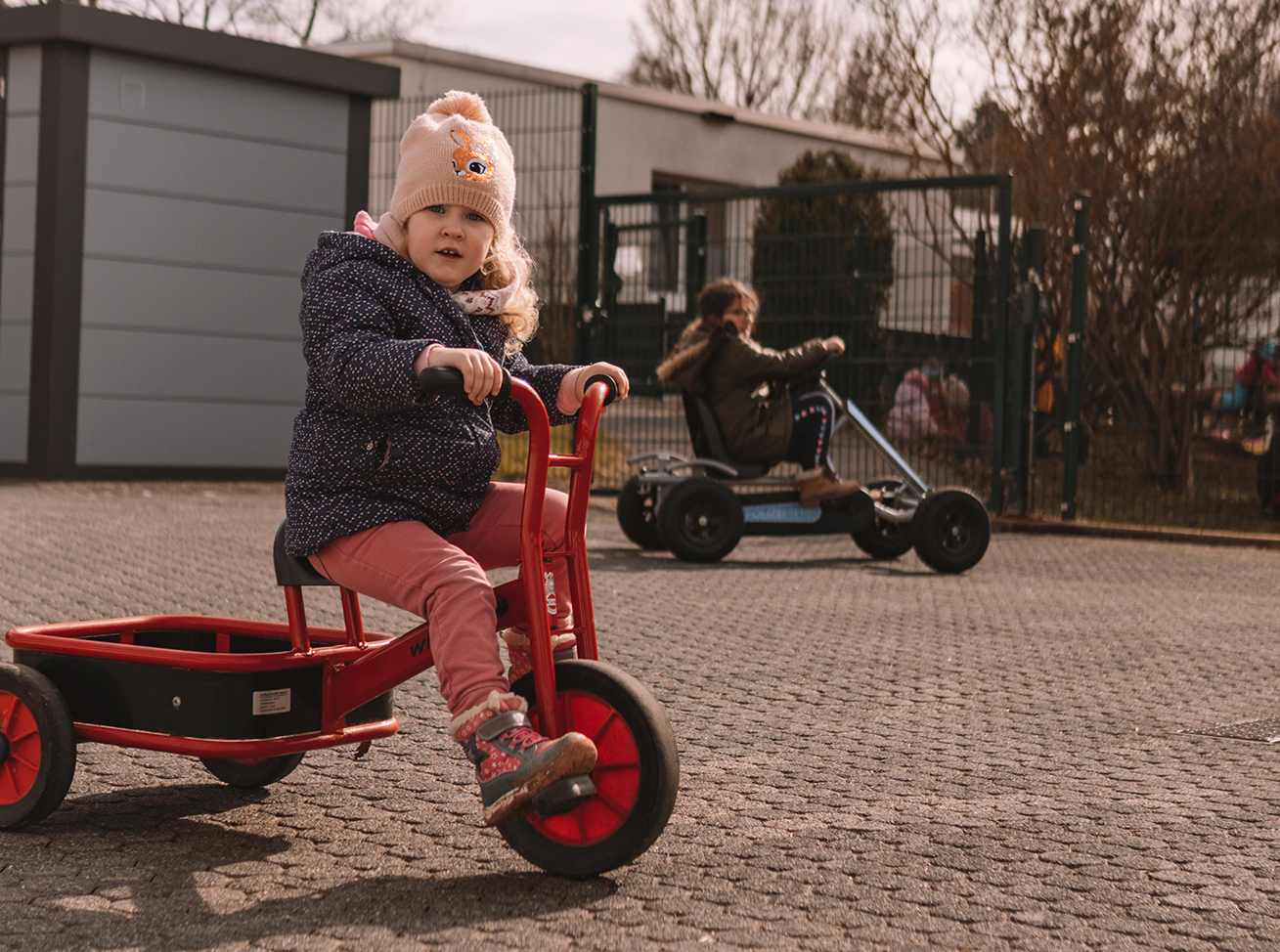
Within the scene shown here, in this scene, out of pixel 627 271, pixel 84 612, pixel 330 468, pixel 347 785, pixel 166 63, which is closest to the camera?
pixel 330 468

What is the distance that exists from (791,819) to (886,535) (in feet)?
18.5

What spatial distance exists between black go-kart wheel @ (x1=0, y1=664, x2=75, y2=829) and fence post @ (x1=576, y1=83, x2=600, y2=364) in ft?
30.2

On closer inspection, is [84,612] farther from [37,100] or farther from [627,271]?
[37,100]

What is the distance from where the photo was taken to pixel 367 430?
10.2 feet

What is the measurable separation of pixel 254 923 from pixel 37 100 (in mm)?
11741

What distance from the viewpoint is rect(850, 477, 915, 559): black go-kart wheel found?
8844 millimetres

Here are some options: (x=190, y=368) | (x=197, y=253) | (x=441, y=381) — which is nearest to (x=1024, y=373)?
(x=190, y=368)

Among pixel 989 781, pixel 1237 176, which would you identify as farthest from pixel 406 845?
pixel 1237 176

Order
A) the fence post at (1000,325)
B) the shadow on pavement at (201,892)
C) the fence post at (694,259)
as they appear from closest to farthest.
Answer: the shadow on pavement at (201,892) → the fence post at (1000,325) → the fence post at (694,259)

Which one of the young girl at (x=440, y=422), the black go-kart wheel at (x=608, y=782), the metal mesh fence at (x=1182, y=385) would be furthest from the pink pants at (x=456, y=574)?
the metal mesh fence at (x=1182, y=385)

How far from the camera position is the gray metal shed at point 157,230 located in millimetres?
12836

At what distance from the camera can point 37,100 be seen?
12.9 meters

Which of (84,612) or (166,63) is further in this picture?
(166,63)

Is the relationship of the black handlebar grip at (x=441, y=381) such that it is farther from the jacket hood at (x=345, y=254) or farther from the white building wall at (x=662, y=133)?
the white building wall at (x=662, y=133)
